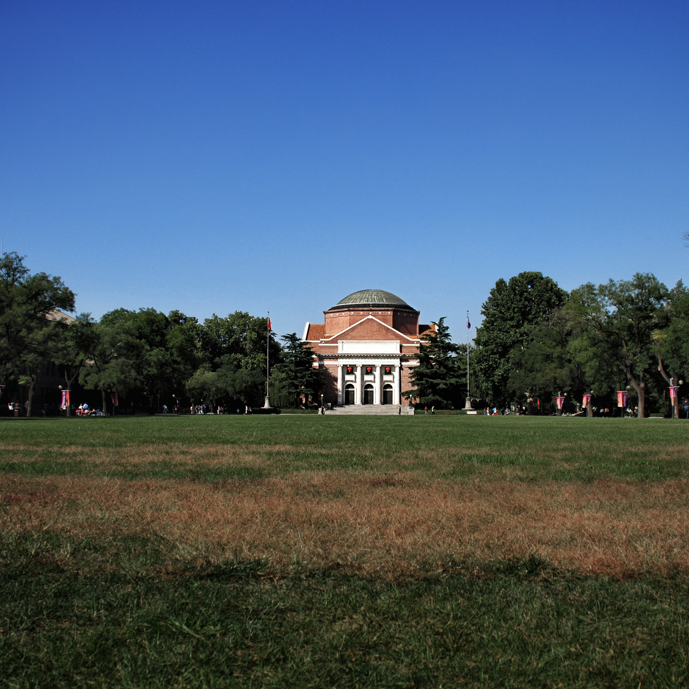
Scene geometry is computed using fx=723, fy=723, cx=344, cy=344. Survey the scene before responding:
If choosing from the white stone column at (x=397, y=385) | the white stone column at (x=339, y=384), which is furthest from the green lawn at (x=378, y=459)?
the white stone column at (x=339, y=384)

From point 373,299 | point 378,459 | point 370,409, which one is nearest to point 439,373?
point 370,409

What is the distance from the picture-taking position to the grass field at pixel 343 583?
10.1ft

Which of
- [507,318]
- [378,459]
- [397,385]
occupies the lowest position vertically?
[378,459]

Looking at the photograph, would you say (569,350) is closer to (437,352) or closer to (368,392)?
(437,352)

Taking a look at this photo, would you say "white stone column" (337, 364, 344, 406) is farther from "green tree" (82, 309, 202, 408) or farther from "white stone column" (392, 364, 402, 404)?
"green tree" (82, 309, 202, 408)

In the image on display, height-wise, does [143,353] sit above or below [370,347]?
below

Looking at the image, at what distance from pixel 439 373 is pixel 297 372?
54.9ft

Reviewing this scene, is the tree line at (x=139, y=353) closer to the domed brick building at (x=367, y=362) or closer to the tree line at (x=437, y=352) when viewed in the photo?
the tree line at (x=437, y=352)

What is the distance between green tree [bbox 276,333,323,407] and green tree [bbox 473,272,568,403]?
63.4 ft

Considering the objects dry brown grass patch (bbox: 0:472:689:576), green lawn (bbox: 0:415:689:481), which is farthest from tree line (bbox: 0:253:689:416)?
dry brown grass patch (bbox: 0:472:689:576)

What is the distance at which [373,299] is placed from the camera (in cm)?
9881

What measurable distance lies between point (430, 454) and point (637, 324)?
4716 centimetres

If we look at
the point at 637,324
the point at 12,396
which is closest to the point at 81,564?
the point at 637,324

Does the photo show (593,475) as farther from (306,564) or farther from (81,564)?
(81,564)
